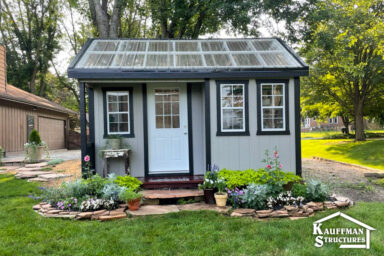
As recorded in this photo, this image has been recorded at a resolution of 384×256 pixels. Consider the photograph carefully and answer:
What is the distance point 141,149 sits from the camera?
628 cm

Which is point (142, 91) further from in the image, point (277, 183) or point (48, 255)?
point (48, 255)

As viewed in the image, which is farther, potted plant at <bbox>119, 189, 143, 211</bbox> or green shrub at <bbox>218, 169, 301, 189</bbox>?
green shrub at <bbox>218, 169, 301, 189</bbox>

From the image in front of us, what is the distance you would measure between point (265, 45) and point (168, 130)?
3.34m

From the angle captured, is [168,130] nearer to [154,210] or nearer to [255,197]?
[154,210]

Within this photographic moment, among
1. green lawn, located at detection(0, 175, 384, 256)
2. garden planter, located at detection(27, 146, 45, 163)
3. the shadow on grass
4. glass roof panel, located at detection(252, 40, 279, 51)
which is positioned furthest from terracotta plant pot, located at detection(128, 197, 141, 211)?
the shadow on grass

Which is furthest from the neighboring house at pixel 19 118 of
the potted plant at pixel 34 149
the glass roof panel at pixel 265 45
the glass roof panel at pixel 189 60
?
the glass roof panel at pixel 265 45

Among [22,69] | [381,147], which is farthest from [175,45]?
[22,69]

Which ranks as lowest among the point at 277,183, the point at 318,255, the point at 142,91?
the point at 318,255

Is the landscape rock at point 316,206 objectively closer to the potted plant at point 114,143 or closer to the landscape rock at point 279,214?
the landscape rock at point 279,214

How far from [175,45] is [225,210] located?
4.54 meters

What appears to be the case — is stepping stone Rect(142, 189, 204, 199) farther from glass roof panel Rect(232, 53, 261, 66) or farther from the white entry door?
glass roof panel Rect(232, 53, 261, 66)

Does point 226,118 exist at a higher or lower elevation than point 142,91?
lower

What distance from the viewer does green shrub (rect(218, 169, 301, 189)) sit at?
186 inches

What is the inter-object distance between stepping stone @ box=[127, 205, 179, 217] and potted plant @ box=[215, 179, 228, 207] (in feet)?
2.33
